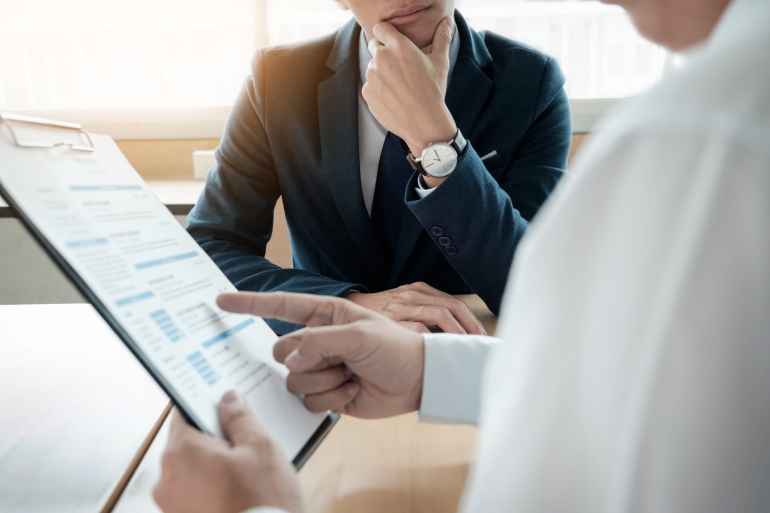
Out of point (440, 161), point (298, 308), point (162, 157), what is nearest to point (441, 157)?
point (440, 161)

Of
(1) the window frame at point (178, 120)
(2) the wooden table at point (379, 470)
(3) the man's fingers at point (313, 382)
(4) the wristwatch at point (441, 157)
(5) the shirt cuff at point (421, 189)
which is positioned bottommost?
(1) the window frame at point (178, 120)

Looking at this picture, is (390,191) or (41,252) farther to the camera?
(41,252)

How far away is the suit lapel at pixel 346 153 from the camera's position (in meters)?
1.25

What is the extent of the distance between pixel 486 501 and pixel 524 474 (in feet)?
0.09

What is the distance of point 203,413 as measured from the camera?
0.49 meters

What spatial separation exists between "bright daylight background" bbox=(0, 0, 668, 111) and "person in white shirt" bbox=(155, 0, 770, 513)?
237 centimetres

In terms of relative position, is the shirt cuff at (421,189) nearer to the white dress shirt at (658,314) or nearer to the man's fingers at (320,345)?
the man's fingers at (320,345)

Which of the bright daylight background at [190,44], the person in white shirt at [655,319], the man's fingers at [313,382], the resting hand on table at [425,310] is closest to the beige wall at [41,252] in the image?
the bright daylight background at [190,44]

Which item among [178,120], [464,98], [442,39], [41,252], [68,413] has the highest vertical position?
[442,39]

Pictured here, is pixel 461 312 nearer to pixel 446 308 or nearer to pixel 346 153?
pixel 446 308

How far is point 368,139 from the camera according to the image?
132cm

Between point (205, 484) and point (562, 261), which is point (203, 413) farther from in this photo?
point (562, 261)

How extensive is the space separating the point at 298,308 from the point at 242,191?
70 centimetres

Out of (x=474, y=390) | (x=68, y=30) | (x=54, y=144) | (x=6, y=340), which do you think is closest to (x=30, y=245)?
(x=68, y=30)
